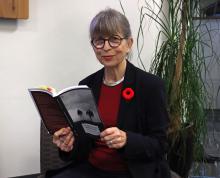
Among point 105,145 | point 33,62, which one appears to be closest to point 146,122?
point 105,145

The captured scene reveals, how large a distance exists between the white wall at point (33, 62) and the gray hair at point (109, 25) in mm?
584

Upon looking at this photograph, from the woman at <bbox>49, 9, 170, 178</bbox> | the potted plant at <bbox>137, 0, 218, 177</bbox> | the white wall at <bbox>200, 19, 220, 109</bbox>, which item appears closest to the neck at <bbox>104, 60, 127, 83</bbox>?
the woman at <bbox>49, 9, 170, 178</bbox>

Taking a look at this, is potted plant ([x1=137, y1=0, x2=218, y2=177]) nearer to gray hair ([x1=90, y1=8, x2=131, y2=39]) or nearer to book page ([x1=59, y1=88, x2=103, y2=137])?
gray hair ([x1=90, y1=8, x2=131, y2=39])

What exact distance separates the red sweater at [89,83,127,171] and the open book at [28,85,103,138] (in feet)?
0.67

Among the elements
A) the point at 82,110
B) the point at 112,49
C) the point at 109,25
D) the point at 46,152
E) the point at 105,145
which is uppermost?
the point at 109,25

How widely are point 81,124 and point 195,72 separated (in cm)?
99

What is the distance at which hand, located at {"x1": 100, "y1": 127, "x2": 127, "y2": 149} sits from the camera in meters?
1.33

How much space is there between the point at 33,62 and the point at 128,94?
0.73m

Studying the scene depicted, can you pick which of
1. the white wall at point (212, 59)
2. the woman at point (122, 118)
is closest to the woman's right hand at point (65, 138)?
the woman at point (122, 118)

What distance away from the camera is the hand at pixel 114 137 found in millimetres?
1326

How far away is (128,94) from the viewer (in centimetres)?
156

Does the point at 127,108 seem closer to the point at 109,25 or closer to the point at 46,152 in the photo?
the point at 109,25

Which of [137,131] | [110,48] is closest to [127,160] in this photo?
[137,131]

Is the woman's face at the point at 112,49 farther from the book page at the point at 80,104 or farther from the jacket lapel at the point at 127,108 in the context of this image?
the book page at the point at 80,104
